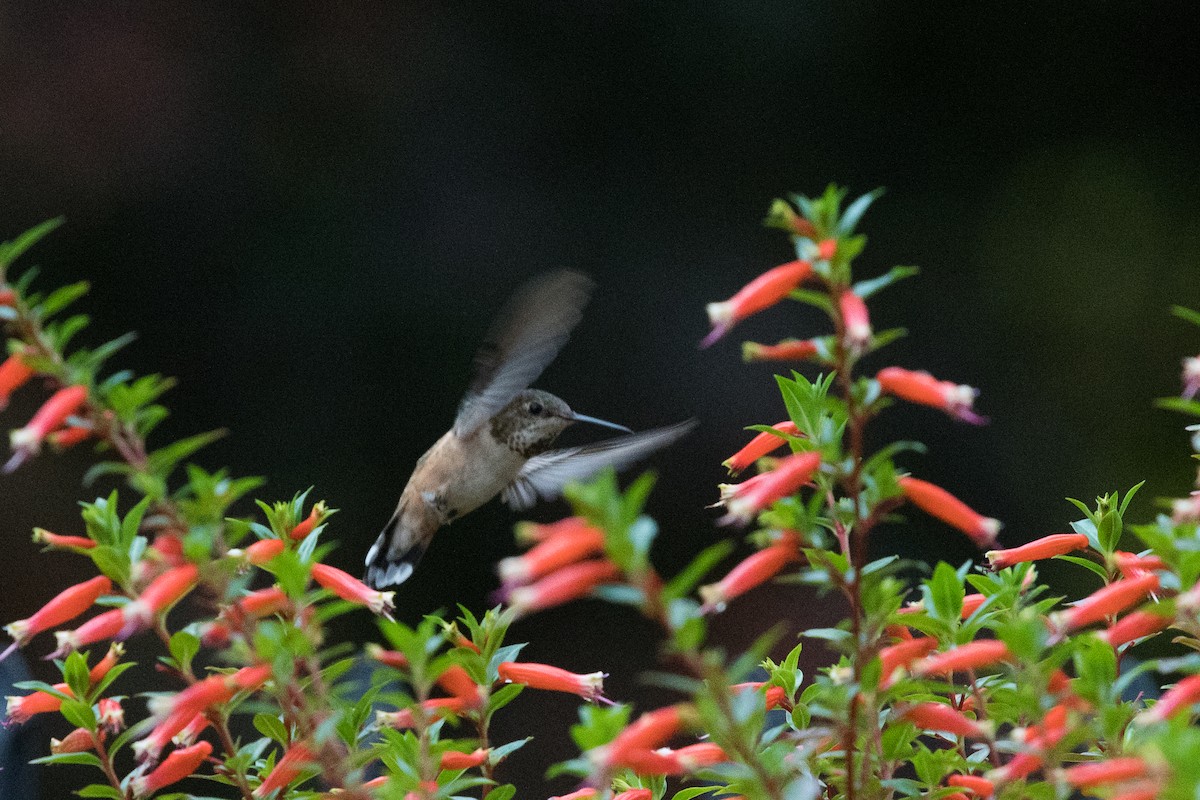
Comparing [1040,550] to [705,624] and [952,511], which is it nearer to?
[952,511]

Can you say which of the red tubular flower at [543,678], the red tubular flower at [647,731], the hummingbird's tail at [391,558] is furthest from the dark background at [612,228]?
the red tubular flower at [647,731]

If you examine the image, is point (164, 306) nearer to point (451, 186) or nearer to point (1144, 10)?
point (451, 186)

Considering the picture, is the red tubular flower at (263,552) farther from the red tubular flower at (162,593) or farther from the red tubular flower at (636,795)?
the red tubular flower at (636,795)

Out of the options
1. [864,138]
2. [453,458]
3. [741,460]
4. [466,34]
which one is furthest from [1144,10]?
[741,460]

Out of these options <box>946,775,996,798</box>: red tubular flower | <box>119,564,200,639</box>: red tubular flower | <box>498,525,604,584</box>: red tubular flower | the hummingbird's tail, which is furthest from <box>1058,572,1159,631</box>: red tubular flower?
the hummingbird's tail

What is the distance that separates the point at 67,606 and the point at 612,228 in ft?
14.1

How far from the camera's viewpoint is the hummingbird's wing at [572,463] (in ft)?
8.58

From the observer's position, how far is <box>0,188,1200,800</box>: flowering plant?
1.16 m

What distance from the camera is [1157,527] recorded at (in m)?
1.37

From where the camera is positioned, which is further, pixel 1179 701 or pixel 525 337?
pixel 525 337

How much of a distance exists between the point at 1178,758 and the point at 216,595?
95cm

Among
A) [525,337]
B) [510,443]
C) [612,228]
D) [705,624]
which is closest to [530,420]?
[510,443]

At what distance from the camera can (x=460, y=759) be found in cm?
166

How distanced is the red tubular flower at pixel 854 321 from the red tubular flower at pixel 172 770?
41.4 inches
